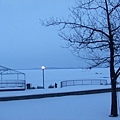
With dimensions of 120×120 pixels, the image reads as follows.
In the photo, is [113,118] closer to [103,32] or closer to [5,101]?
[103,32]

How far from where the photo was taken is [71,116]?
59.4 ft

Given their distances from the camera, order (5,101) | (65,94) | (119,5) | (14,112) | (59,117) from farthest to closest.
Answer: (65,94) → (5,101) → (14,112) → (59,117) → (119,5)

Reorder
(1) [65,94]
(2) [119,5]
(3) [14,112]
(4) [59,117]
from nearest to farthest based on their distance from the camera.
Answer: (2) [119,5]
(4) [59,117]
(3) [14,112]
(1) [65,94]

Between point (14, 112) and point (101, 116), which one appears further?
point (14, 112)

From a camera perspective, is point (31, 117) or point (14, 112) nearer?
point (31, 117)

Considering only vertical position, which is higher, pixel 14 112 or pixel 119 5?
pixel 119 5

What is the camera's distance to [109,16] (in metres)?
17.2

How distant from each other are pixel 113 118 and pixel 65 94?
51.7 ft

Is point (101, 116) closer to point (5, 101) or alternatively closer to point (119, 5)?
point (119, 5)

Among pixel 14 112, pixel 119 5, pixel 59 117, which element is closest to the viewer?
pixel 119 5

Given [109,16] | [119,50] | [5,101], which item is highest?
[109,16]

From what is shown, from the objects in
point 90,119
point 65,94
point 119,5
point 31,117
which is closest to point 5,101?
point 65,94

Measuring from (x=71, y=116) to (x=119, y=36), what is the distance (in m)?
4.69

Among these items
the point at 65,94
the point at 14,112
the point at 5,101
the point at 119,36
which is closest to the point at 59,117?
the point at 14,112
